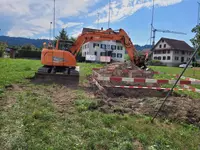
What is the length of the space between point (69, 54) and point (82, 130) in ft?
21.8

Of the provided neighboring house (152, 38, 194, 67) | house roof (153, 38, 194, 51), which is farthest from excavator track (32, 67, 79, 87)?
house roof (153, 38, 194, 51)

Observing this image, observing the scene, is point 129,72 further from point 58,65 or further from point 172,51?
point 172,51

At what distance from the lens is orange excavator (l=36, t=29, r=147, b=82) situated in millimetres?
9672

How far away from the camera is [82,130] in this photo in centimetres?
358

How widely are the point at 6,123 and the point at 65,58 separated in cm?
635

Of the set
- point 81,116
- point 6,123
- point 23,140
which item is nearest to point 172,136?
point 81,116

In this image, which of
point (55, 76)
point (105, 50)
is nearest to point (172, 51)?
point (105, 50)

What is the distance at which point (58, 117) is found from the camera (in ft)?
13.6

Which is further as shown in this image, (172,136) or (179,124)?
(179,124)

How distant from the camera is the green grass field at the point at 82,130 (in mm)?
3070

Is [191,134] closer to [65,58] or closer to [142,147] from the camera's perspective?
[142,147]

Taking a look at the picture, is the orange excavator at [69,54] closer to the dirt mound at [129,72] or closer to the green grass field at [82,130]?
the dirt mound at [129,72]

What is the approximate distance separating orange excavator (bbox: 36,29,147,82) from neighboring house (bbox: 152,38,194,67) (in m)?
54.8

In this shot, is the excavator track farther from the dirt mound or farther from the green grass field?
the green grass field
